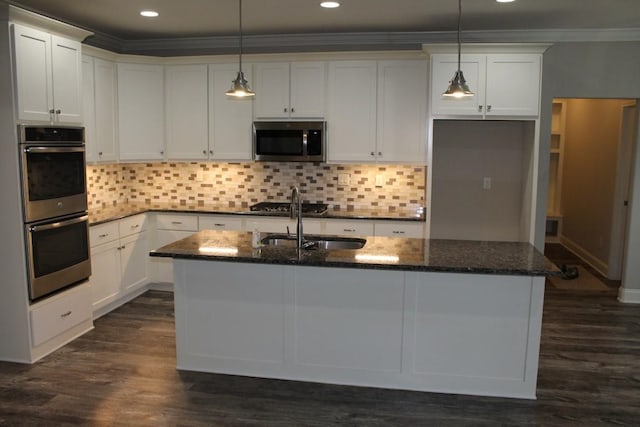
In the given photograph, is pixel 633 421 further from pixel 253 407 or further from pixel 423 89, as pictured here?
pixel 423 89

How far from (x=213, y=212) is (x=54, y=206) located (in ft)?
5.60

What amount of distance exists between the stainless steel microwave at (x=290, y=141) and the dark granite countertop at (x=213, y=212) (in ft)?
1.91

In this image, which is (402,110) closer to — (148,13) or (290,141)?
(290,141)

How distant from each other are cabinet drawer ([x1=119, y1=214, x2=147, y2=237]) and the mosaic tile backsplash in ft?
1.83

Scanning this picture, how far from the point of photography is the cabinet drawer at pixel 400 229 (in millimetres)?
5176

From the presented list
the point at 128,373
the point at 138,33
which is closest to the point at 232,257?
the point at 128,373

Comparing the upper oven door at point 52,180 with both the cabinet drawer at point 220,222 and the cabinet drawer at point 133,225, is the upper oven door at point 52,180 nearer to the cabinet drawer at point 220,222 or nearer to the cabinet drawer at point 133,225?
the cabinet drawer at point 133,225

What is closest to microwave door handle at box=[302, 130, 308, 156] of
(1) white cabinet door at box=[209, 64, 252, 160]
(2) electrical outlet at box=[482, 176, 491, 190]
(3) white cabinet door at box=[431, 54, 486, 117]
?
(1) white cabinet door at box=[209, 64, 252, 160]

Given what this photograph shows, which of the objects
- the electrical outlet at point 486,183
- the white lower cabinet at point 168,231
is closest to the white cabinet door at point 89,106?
the white lower cabinet at point 168,231

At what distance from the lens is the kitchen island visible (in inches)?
131

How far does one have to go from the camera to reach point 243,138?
5605mm

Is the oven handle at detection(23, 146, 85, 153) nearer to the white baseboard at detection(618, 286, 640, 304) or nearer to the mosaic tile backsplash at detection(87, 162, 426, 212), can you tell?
the mosaic tile backsplash at detection(87, 162, 426, 212)

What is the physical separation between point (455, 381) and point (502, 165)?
2.95 metres

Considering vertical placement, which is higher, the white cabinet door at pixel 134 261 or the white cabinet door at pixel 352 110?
the white cabinet door at pixel 352 110
